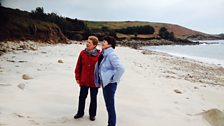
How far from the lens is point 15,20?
31.7 meters

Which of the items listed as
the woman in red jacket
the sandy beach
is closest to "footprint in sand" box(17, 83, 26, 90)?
the sandy beach

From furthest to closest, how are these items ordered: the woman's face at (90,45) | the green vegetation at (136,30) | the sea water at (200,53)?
the green vegetation at (136,30), the sea water at (200,53), the woman's face at (90,45)

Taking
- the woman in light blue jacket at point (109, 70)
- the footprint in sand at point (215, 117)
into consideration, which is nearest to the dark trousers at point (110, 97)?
the woman in light blue jacket at point (109, 70)

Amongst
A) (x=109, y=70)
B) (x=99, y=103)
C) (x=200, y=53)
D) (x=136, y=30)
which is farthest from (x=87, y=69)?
(x=136, y=30)

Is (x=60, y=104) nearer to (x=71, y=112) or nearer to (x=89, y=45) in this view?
(x=71, y=112)

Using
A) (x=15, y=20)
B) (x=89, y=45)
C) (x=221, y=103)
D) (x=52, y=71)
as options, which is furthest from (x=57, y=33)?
(x=89, y=45)

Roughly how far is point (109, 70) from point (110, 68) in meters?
0.04

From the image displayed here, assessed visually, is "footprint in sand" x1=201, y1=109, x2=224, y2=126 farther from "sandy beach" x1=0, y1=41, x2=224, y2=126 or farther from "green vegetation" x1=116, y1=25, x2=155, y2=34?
"green vegetation" x1=116, y1=25, x2=155, y2=34

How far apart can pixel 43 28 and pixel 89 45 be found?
29.1 m

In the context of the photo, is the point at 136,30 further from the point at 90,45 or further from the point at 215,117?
the point at 90,45

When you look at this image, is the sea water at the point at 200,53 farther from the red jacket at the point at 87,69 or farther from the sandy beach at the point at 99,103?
the red jacket at the point at 87,69

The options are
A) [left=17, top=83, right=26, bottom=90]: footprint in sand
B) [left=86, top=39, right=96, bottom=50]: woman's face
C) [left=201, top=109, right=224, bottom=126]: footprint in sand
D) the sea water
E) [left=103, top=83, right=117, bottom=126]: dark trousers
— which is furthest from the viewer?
the sea water

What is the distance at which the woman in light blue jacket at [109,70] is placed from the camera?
18.6 ft

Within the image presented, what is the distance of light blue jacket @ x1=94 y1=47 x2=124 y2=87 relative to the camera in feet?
18.5
